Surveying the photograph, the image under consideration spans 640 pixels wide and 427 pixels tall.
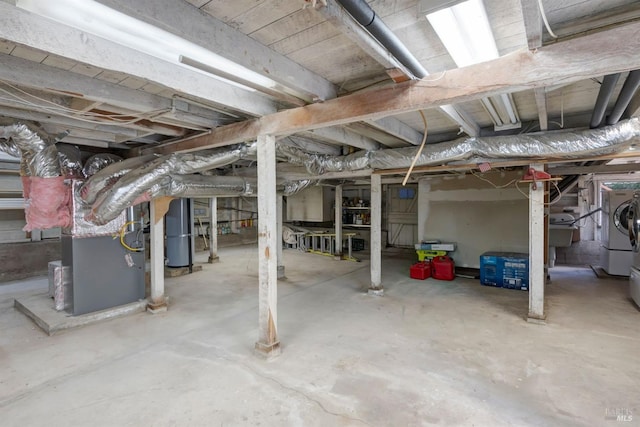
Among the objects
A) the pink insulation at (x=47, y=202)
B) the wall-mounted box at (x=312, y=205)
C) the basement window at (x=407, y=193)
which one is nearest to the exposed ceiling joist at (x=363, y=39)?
the pink insulation at (x=47, y=202)

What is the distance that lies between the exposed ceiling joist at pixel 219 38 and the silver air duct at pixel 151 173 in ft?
4.06

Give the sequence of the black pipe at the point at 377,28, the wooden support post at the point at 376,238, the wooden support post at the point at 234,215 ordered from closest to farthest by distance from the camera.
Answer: the black pipe at the point at 377,28
the wooden support post at the point at 376,238
the wooden support post at the point at 234,215

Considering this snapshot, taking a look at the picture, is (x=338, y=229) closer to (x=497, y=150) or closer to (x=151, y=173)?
(x=497, y=150)

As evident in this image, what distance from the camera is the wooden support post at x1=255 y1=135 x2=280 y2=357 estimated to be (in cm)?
258

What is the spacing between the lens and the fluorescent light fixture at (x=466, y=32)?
4.16ft

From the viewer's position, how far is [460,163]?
3461mm

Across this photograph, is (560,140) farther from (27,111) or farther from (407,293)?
(27,111)

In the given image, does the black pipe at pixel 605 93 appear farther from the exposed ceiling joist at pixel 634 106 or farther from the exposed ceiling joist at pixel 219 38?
the exposed ceiling joist at pixel 219 38

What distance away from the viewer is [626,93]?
6.22ft

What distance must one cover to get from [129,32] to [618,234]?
23.3 ft

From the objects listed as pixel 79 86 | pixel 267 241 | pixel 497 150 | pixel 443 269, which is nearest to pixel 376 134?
pixel 497 150

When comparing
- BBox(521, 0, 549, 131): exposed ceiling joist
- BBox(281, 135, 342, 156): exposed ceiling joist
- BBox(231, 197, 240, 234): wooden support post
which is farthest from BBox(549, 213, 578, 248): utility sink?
BBox(231, 197, 240, 234): wooden support post

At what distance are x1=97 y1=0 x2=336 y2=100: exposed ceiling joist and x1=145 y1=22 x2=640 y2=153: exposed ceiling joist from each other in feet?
0.86

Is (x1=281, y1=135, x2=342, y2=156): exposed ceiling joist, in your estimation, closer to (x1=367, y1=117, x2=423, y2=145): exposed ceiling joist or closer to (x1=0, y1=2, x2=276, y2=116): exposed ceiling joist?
(x1=367, y1=117, x2=423, y2=145): exposed ceiling joist
